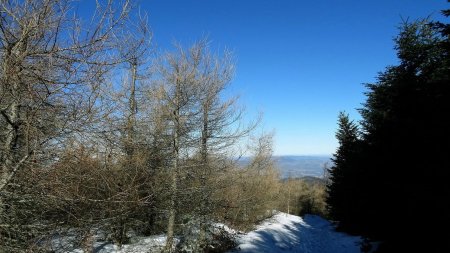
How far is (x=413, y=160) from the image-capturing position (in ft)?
34.8

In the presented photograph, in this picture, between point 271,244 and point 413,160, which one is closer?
point 413,160

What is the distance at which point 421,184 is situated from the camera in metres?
9.31

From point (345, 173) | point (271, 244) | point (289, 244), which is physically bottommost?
point (289, 244)

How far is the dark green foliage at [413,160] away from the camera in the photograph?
29.5 ft

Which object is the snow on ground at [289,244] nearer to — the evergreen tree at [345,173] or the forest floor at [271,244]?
the forest floor at [271,244]

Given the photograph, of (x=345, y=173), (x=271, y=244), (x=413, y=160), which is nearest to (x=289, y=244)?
(x=271, y=244)

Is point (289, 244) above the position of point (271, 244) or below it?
below

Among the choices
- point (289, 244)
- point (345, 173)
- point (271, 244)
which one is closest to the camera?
point (271, 244)

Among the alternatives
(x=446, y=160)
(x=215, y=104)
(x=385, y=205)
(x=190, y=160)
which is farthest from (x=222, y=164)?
(x=446, y=160)

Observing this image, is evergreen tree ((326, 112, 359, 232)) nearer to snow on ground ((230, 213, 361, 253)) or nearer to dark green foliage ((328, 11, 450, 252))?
snow on ground ((230, 213, 361, 253))

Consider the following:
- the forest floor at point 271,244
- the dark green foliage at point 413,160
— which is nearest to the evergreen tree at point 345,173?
the forest floor at point 271,244

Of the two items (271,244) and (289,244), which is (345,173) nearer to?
(289,244)

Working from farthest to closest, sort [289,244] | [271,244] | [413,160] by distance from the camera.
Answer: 1. [289,244]
2. [271,244]
3. [413,160]

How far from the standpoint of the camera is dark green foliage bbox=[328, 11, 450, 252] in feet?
29.5
